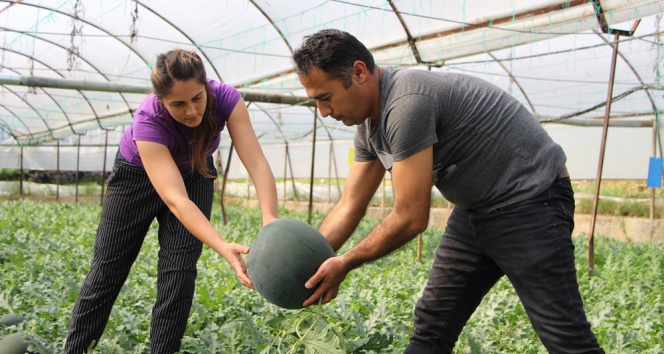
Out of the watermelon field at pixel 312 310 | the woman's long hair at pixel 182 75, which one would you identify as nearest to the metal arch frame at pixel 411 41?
the watermelon field at pixel 312 310

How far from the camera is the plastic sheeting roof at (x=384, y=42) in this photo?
7225mm

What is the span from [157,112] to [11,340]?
5.70ft

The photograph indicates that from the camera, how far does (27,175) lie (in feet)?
79.0

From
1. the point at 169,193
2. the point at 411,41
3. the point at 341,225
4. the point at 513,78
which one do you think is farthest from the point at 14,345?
the point at 513,78

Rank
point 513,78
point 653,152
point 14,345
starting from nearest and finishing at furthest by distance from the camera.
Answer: point 14,345 → point 653,152 → point 513,78

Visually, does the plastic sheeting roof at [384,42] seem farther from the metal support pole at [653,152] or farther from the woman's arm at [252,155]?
the woman's arm at [252,155]

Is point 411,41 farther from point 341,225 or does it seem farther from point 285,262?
point 285,262

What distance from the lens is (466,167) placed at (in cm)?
268

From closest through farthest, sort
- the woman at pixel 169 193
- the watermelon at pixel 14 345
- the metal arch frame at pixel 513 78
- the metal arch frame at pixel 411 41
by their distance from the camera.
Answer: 1. the woman at pixel 169 193
2. the watermelon at pixel 14 345
3. the metal arch frame at pixel 411 41
4. the metal arch frame at pixel 513 78

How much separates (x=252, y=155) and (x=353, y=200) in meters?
0.61

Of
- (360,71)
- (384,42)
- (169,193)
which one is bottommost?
(169,193)

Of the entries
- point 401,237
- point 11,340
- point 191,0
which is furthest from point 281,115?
point 401,237

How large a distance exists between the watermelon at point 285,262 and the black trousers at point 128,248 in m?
0.70

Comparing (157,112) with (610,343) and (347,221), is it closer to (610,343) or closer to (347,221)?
(347,221)
